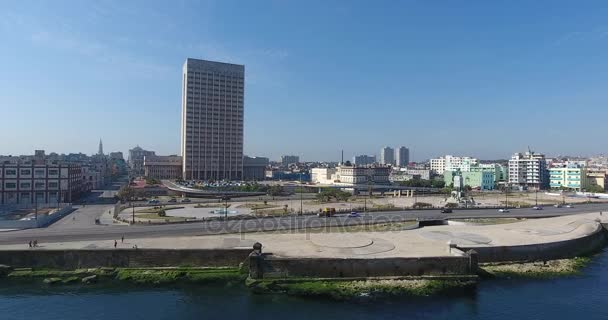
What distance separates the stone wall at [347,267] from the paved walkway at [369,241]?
3.24 feet

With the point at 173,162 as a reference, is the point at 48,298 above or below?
below

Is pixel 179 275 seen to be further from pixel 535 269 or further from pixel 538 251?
pixel 538 251

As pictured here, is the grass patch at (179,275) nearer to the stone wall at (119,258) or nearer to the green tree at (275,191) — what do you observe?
the stone wall at (119,258)

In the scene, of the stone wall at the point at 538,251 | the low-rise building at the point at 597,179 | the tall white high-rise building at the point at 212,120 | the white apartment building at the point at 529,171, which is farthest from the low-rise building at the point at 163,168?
the stone wall at the point at 538,251

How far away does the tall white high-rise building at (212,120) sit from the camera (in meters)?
155

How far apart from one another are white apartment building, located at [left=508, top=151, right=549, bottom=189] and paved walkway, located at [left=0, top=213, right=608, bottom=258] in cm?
9600

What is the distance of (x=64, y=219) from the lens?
171 ft

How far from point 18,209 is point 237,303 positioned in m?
51.3

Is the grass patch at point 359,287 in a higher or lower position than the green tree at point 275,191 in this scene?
lower

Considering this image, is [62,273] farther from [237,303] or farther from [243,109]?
[243,109]

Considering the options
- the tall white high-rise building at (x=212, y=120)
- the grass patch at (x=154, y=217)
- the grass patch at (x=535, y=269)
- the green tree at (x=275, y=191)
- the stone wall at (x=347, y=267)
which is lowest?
the grass patch at (x=535, y=269)

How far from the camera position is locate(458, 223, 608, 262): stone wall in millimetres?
34191

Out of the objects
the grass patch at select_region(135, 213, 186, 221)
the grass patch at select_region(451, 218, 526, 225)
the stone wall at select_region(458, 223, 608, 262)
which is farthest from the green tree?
the stone wall at select_region(458, 223, 608, 262)

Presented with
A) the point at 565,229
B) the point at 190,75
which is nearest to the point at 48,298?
the point at 565,229
